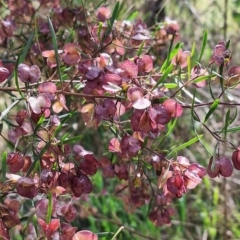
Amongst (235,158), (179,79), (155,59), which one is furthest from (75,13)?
(235,158)

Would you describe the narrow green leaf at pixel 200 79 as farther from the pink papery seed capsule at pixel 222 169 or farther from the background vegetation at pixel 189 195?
the background vegetation at pixel 189 195

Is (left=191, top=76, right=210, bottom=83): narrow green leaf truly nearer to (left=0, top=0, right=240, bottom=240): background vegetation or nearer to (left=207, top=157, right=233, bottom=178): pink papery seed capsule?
(left=207, top=157, right=233, bottom=178): pink papery seed capsule

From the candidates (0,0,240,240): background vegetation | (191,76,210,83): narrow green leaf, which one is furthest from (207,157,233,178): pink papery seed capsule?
(0,0,240,240): background vegetation

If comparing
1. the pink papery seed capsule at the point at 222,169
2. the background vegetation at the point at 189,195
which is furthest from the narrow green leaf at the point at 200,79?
the background vegetation at the point at 189,195

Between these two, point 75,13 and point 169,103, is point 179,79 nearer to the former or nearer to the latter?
point 169,103

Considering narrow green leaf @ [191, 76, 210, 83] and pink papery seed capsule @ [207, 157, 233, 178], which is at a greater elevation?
narrow green leaf @ [191, 76, 210, 83]

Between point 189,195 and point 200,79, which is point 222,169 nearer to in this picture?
point 200,79

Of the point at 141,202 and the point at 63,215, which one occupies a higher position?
the point at 63,215

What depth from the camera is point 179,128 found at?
7.73ft

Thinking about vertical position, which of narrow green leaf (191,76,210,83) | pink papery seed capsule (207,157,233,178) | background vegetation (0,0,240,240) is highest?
narrow green leaf (191,76,210,83)

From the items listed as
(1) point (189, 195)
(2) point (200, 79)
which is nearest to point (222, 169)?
(2) point (200, 79)

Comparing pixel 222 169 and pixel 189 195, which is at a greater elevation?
pixel 222 169

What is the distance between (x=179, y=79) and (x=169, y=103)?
0.37 ft

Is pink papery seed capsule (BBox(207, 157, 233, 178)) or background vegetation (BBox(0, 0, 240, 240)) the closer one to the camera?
pink papery seed capsule (BBox(207, 157, 233, 178))
